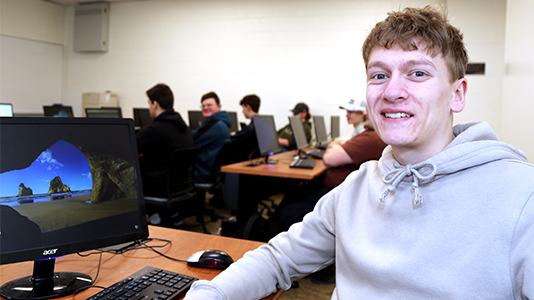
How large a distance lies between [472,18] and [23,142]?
19.4ft

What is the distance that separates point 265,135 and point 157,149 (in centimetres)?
93

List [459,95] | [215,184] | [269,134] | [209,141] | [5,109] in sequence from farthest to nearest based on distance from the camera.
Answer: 1. [209,141]
2. [215,184]
3. [269,134]
4. [5,109]
5. [459,95]

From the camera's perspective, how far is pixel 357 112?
159 inches

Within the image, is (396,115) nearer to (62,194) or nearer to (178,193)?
(62,194)

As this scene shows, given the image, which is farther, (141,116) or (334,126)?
(334,126)

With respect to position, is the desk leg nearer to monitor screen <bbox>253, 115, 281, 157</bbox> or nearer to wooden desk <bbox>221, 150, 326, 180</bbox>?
wooden desk <bbox>221, 150, 326, 180</bbox>

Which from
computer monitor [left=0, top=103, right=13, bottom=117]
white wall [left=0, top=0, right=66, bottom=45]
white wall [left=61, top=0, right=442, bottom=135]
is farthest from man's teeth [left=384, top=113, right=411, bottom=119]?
white wall [left=0, top=0, right=66, bottom=45]

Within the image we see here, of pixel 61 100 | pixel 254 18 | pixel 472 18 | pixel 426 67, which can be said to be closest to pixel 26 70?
pixel 61 100

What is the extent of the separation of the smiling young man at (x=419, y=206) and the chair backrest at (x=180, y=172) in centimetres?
204

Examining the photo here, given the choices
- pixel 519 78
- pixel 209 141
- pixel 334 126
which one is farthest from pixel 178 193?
pixel 334 126

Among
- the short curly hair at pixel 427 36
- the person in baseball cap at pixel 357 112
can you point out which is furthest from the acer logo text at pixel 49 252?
the person in baseball cap at pixel 357 112

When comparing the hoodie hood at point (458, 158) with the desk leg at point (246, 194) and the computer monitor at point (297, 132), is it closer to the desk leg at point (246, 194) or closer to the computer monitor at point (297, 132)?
the desk leg at point (246, 194)

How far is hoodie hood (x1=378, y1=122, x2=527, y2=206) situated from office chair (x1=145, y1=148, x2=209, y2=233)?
7.48 feet

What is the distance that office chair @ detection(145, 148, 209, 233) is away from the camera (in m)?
3.02
